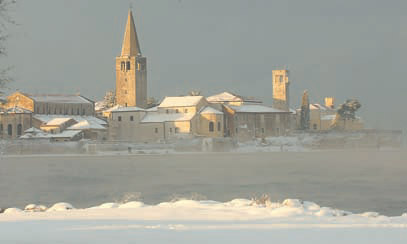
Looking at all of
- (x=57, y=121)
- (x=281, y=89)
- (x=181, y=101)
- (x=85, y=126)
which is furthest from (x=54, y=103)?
(x=281, y=89)

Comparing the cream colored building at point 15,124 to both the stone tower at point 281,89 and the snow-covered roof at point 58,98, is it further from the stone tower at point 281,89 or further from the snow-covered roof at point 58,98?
the stone tower at point 281,89

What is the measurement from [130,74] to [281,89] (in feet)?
55.2

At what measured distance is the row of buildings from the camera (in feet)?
212

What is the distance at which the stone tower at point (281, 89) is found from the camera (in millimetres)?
77750

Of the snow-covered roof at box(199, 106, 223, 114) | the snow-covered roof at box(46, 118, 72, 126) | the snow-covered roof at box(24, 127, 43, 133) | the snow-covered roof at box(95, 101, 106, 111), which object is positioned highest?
the snow-covered roof at box(95, 101, 106, 111)

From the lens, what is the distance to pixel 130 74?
7662 cm

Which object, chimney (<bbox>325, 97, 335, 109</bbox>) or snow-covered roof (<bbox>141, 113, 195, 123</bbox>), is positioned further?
chimney (<bbox>325, 97, 335, 109</bbox>)

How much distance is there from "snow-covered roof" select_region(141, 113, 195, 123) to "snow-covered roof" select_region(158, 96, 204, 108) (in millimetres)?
1203

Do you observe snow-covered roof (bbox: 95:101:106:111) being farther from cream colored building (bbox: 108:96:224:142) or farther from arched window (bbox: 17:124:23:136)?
arched window (bbox: 17:124:23:136)

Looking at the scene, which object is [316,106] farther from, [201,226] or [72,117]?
[201,226]

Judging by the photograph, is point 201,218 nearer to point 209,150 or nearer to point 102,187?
point 102,187

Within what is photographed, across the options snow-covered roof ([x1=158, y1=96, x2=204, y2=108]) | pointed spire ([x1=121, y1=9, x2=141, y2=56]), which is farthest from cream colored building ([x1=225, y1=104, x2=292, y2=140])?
pointed spire ([x1=121, y1=9, x2=141, y2=56])

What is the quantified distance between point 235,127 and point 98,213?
59088 millimetres

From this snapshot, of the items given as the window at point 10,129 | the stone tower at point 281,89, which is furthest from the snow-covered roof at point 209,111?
the window at point 10,129
